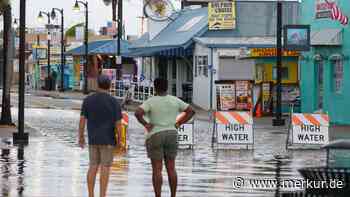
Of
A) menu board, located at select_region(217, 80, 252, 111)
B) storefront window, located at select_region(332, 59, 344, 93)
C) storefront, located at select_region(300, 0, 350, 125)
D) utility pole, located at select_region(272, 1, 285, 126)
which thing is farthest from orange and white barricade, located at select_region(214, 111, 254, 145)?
menu board, located at select_region(217, 80, 252, 111)

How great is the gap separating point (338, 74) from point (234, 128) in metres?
13.9

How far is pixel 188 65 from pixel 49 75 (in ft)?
97.7

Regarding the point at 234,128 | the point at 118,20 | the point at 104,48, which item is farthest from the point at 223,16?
the point at 104,48

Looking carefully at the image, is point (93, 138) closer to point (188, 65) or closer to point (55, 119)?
point (55, 119)

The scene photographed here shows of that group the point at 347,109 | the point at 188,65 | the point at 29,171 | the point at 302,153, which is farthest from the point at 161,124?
the point at 188,65

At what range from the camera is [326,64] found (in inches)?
1582

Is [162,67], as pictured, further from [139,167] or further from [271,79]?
[139,167]

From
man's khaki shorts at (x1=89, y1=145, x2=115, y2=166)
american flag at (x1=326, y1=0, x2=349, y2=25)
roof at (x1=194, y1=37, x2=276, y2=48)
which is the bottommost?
man's khaki shorts at (x1=89, y1=145, x2=115, y2=166)

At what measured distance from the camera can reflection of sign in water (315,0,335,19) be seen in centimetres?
3947

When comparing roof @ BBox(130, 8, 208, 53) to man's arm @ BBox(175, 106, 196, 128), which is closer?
man's arm @ BBox(175, 106, 196, 128)

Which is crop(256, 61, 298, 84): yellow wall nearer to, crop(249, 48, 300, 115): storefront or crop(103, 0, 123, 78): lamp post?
crop(249, 48, 300, 115): storefront

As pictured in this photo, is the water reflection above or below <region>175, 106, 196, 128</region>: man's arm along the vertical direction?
below

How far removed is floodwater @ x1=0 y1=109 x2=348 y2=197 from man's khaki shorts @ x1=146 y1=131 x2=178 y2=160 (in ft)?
4.15

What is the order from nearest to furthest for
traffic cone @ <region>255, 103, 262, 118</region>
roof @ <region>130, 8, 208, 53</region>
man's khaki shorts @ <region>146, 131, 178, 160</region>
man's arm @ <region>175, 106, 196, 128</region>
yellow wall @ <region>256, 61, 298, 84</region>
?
man's khaki shorts @ <region>146, 131, 178, 160</region> → man's arm @ <region>175, 106, 196, 128</region> → traffic cone @ <region>255, 103, 262, 118</region> → yellow wall @ <region>256, 61, 298, 84</region> → roof @ <region>130, 8, 208, 53</region>
